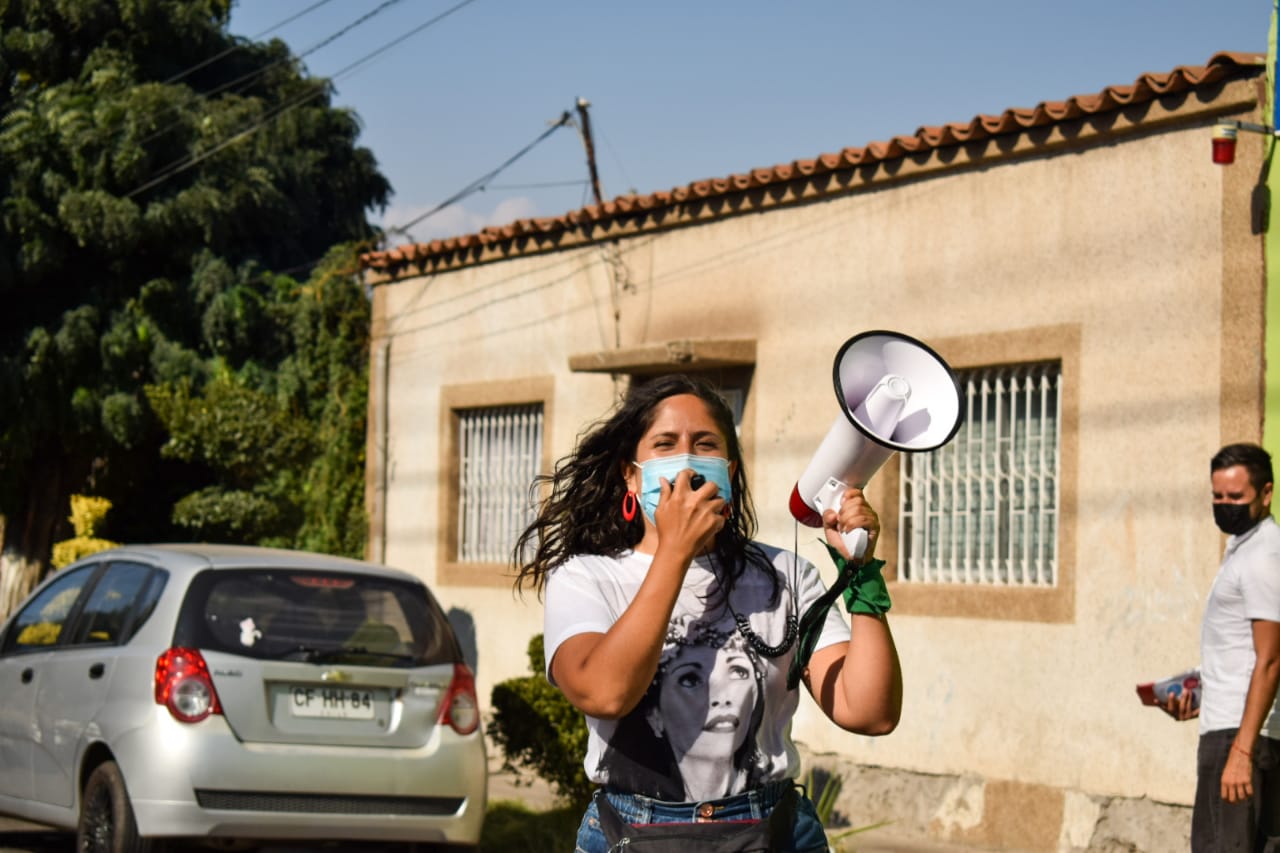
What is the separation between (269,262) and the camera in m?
25.8

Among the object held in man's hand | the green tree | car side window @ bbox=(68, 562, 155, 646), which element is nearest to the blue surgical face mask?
the object held in man's hand

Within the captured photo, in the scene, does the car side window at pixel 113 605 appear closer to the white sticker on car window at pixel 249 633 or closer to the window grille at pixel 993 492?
the white sticker on car window at pixel 249 633

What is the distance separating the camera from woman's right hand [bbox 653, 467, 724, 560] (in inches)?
115

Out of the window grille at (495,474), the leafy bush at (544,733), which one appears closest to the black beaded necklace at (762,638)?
the leafy bush at (544,733)

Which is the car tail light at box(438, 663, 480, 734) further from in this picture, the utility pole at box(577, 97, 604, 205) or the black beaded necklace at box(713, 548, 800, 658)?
the utility pole at box(577, 97, 604, 205)

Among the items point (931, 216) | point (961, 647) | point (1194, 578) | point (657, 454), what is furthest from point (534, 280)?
point (657, 454)

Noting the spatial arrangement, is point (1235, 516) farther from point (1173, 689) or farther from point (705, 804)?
point (705, 804)

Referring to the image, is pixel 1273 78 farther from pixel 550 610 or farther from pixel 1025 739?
pixel 550 610

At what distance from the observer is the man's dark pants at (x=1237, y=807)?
5.50 m

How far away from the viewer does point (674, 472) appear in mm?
3102

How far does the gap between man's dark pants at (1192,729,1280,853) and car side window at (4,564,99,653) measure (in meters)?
5.21

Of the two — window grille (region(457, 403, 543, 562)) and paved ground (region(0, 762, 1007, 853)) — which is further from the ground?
window grille (region(457, 403, 543, 562))

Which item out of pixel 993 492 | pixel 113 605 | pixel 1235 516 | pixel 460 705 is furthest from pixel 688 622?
pixel 993 492

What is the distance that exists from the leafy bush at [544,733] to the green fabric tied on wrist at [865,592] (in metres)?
5.91
